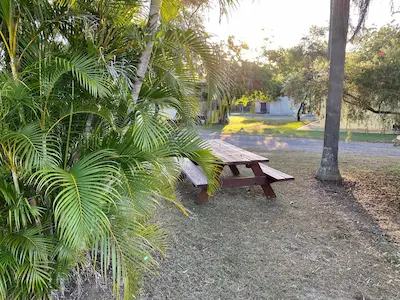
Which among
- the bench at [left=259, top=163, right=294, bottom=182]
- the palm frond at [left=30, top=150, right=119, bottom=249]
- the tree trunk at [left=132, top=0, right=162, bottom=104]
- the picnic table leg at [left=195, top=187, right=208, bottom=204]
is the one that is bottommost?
the picnic table leg at [left=195, top=187, right=208, bottom=204]

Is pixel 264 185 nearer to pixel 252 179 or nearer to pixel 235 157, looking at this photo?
pixel 252 179

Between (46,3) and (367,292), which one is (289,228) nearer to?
(367,292)

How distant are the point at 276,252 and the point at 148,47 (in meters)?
2.39

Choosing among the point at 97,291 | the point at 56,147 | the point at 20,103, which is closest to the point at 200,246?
the point at 97,291

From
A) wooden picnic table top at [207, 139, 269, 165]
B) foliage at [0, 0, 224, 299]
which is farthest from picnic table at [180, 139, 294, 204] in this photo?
foliage at [0, 0, 224, 299]

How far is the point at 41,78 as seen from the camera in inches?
74.0

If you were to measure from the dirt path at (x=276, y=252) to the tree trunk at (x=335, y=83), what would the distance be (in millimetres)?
886

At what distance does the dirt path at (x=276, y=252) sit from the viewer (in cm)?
239

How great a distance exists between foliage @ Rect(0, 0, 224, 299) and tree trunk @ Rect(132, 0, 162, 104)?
75 mm

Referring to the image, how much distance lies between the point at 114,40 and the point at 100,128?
71cm

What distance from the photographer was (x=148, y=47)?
2.32 m

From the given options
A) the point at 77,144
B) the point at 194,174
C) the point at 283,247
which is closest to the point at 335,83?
the point at 194,174

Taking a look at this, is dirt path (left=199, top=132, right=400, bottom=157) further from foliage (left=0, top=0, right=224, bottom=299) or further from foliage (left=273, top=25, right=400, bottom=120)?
foliage (left=0, top=0, right=224, bottom=299)

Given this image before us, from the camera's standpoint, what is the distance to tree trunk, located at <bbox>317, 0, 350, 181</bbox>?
5082mm
